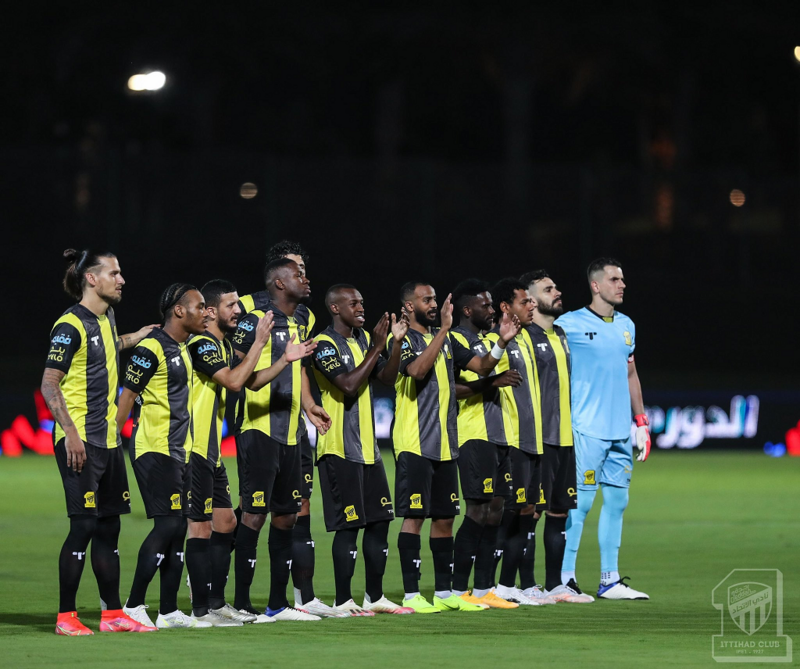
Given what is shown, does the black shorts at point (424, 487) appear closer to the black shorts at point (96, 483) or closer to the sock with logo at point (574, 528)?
the sock with logo at point (574, 528)

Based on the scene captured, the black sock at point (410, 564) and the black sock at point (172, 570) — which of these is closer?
the black sock at point (172, 570)

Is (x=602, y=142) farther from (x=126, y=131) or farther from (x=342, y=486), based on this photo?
(x=342, y=486)

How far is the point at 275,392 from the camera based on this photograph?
30.3ft

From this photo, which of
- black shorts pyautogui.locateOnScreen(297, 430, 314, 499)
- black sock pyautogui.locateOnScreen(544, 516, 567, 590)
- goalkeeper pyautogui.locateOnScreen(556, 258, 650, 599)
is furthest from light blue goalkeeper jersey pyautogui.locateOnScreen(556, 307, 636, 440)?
black shorts pyautogui.locateOnScreen(297, 430, 314, 499)

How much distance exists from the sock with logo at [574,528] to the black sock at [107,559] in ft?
11.5

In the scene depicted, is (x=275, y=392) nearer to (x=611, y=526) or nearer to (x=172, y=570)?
(x=172, y=570)

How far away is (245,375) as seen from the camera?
28.6ft

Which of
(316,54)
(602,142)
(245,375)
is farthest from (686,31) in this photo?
(245,375)

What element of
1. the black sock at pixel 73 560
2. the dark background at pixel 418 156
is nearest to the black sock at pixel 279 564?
the black sock at pixel 73 560

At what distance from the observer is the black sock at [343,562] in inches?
369

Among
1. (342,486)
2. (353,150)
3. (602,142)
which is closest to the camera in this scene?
(342,486)

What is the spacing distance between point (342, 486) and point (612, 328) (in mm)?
2842

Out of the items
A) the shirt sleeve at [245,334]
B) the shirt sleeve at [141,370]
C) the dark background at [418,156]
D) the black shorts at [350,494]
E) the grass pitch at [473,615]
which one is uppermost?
the dark background at [418,156]

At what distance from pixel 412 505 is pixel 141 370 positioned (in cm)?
211
